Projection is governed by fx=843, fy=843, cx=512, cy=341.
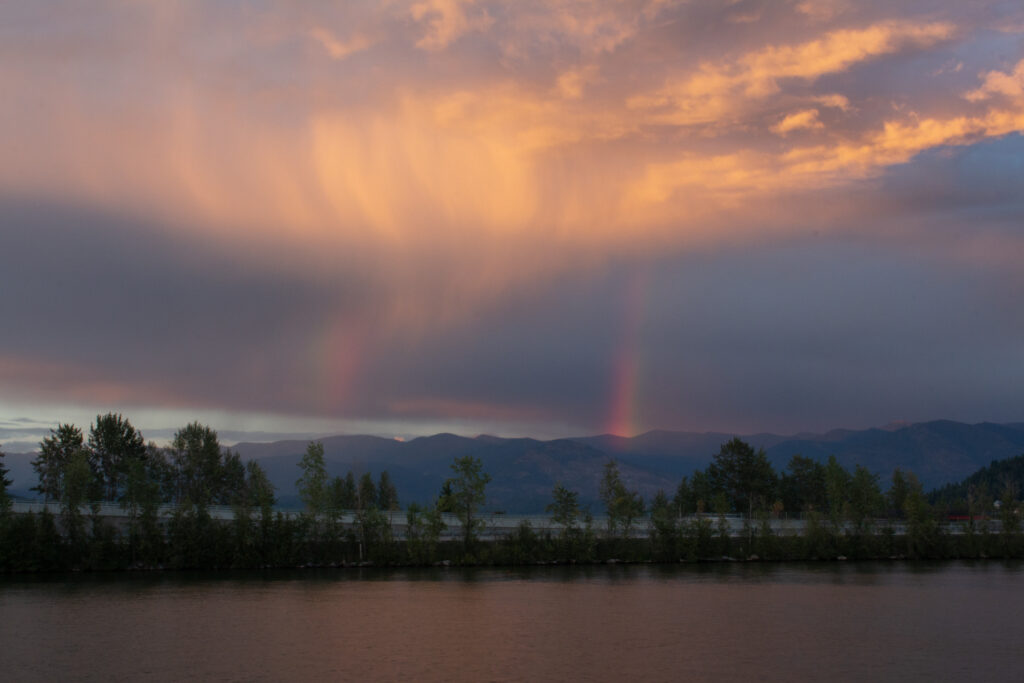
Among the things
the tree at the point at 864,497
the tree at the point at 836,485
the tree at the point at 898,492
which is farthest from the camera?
the tree at the point at 898,492

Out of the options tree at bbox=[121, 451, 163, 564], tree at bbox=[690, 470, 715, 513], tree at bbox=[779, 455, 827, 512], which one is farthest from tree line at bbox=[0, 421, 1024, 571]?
tree at bbox=[779, 455, 827, 512]

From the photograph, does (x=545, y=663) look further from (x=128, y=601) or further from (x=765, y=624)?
(x=128, y=601)

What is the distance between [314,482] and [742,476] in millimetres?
88722

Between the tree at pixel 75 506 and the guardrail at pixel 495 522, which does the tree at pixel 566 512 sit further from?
the tree at pixel 75 506

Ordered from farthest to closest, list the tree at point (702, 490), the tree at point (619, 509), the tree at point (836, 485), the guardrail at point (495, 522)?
the tree at point (702, 490) → the tree at point (836, 485) → the tree at point (619, 509) → the guardrail at point (495, 522)

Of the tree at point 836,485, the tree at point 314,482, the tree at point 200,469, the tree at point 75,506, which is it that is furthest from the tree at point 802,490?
the tree at point 75,506

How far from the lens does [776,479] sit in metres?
174

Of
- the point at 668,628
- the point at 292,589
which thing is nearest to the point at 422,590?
the point at 292,589

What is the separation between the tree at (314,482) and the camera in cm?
12750

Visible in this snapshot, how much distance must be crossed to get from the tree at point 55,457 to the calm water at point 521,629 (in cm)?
5492

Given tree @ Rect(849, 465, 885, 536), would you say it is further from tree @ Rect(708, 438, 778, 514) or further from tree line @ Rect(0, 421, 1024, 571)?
tree @ Rect(708, 438, 778, 514)

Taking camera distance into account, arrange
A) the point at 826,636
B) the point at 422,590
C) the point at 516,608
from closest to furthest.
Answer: the point at 826,636 < the point at 516,608 < the point at 422,590

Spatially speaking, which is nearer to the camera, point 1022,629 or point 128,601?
point 1022,629

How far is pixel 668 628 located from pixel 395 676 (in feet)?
77.7
